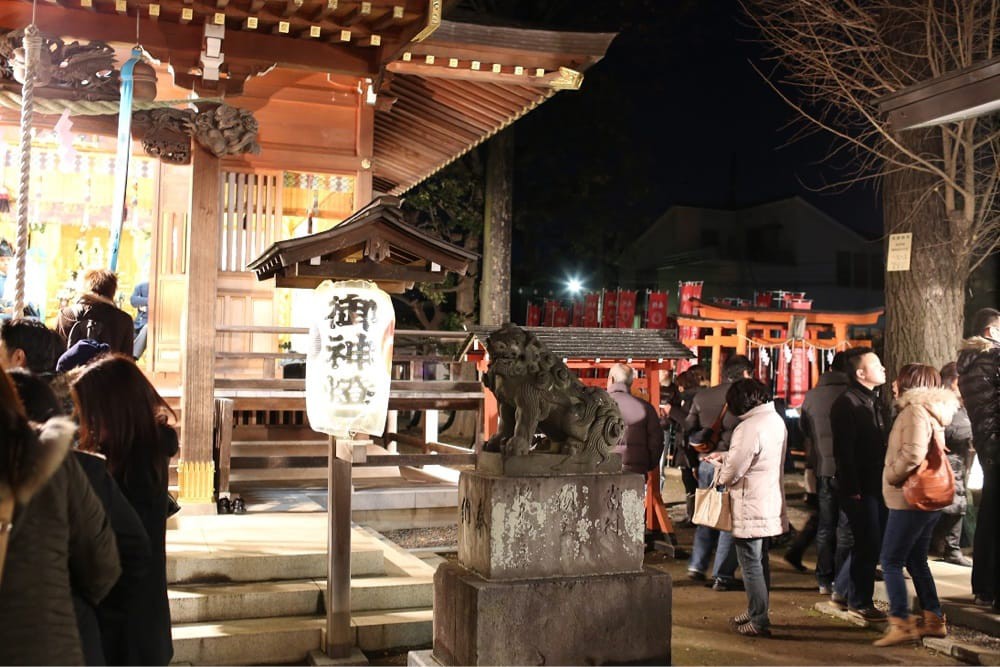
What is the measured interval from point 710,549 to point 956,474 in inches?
→ 97.6

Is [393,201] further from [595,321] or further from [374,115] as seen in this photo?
[595,321]

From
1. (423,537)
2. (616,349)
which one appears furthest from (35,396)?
(616,349)

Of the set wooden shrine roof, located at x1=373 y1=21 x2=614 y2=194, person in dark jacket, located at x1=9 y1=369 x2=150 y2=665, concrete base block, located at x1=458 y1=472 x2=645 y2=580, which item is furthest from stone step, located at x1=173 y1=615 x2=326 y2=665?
wooden shrine roof, located at x1=373 y1=21 x2=614 y2=194

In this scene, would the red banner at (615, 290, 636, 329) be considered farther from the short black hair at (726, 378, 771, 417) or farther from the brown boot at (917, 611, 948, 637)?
the brown boot at (917, 611, 948, 637)

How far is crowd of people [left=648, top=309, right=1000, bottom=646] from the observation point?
20.5 ft

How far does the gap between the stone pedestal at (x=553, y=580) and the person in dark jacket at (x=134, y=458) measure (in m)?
1.69

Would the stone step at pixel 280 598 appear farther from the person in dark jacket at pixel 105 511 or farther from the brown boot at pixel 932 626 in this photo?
the brown boot at pixel 932 626

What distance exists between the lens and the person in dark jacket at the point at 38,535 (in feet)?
7.93

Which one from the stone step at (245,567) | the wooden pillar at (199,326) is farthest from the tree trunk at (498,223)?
the stone step at (245,567)

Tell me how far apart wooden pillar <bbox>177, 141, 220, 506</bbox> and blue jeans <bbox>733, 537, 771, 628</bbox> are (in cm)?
520

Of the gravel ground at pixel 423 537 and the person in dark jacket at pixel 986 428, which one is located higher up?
the person in dark jacket at pixel 986 428

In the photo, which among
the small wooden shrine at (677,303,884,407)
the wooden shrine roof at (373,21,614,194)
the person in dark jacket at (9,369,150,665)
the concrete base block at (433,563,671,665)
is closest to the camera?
the person in dark jacket at (9,369,150,665)

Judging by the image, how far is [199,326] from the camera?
27.6ft

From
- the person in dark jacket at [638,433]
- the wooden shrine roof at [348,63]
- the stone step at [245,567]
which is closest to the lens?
the stone step at [245,567]
